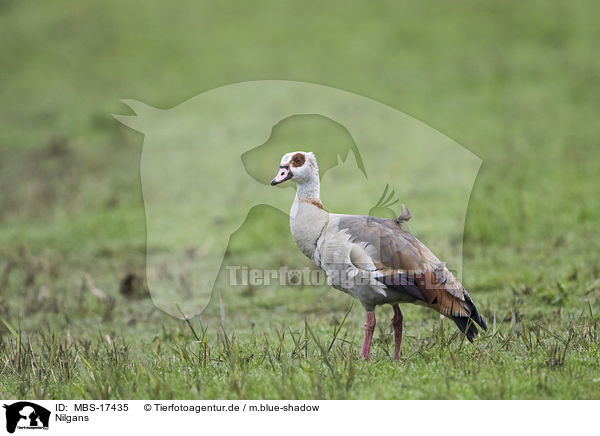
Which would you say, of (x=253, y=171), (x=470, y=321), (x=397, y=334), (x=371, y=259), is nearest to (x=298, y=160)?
(x=371, y=259)

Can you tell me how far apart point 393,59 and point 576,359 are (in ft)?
53.1

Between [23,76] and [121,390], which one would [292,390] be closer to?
[121,390]

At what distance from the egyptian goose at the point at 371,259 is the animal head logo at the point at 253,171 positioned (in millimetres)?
1128

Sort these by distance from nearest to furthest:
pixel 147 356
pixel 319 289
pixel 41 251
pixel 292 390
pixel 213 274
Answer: pixel 292 390 < pixel 147 356 < pixel 319 289 < pixel 213 274 < pixel 41 251

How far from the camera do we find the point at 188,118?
17.9 m

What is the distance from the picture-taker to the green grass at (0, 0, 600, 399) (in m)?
5.55

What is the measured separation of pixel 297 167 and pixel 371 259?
35.2 inches

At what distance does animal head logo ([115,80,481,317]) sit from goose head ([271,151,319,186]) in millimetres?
1185

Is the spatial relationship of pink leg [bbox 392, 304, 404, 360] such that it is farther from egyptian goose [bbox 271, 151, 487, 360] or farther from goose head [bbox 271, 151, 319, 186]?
goose head [bbox 271, 151, 319, 186]

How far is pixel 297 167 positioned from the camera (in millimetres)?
5602
